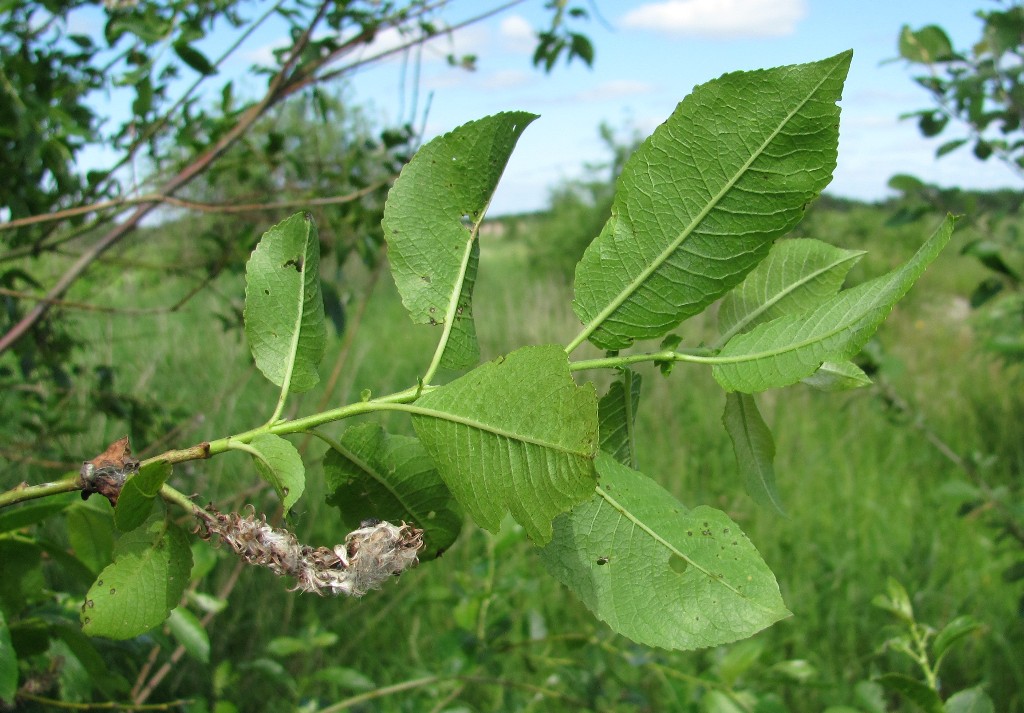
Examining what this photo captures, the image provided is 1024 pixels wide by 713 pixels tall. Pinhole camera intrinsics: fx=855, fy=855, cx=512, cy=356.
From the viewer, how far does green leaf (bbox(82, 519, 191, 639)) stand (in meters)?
0.56

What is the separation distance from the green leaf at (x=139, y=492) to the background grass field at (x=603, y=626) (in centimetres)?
49

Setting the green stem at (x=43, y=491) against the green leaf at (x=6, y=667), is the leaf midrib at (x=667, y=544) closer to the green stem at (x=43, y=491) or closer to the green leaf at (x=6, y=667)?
the green stem at (x=43, y=491)

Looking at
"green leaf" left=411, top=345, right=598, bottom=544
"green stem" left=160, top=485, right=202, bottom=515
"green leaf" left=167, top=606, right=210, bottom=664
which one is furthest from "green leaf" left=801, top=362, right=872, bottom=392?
"green leaf" left=167, top=606, right=210, bottom=664

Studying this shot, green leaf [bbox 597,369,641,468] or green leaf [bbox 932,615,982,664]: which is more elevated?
green leaf [bbox 597,369,641,468]

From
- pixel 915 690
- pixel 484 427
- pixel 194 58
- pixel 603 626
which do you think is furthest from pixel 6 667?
pixel 603 626

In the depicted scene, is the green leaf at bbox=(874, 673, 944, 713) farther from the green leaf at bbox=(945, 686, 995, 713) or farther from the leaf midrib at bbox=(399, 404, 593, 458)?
the leaf midrib at bbox=(399, 404, 593, 458)

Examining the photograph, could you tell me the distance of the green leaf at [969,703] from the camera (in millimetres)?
955

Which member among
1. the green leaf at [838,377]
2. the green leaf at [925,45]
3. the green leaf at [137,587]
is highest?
the green leaf at [925,45]

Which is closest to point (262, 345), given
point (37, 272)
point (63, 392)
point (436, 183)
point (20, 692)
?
point (436, 183)

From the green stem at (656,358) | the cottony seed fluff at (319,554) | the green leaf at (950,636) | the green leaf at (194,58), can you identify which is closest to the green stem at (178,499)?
the cottony seed fluff at (319,554)

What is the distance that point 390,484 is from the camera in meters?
0.57

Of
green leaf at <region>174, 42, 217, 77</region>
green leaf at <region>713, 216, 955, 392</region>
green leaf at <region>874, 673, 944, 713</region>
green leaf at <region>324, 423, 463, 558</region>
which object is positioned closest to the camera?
green leaf at <region>713, 216, 955, 392</region>

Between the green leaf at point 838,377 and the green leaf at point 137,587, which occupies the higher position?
the green leaf at point 838,377

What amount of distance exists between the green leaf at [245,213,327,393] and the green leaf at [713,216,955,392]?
268mm
